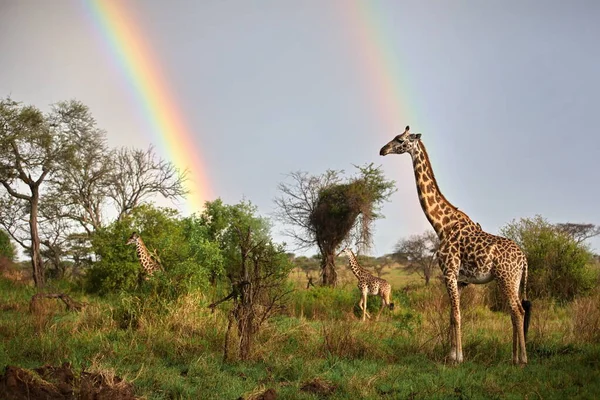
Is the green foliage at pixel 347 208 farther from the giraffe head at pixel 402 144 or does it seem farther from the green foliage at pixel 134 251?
the giraffe head at pixel 402 144

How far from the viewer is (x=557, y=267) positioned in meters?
18.3

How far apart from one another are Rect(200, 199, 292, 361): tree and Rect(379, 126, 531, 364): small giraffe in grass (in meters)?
2.99

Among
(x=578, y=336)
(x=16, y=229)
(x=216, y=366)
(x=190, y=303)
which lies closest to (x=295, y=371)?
(x=216, y=366)

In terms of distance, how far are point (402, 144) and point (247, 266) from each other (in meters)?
3.83

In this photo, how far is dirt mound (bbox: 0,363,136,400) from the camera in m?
5.66

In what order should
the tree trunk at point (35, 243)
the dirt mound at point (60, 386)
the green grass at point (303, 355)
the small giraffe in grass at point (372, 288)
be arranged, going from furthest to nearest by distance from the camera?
1. the tree trunk at point (35, 243)
2. the small giraffe in grass at point (372, 288)
3. the green grass at point (303, 355)
4. the dirt mound at point (60, 386)

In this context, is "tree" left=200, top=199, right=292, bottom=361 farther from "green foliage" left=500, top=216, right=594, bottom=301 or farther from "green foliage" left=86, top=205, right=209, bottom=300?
"green foliage" left=500, top=216, right=594, bottom=301

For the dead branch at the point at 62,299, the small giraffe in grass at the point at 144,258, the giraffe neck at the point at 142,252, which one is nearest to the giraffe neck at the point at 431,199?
the dead branch at the point at 62,299

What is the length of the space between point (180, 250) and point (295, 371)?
9843 millimetres

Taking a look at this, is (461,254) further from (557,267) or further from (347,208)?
(347,208)

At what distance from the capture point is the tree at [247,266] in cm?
875

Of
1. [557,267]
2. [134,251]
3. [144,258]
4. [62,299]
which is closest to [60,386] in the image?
[62,299]

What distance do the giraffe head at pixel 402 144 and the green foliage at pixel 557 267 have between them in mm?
10160

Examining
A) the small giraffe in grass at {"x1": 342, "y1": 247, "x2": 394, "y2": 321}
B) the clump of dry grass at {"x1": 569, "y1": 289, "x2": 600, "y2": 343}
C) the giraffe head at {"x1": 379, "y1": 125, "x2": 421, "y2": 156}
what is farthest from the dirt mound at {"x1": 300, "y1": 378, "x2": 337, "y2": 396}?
the small giraffe in grass at {"x1": 342, "y1": 247, "x2": 394, "y2": 321}
